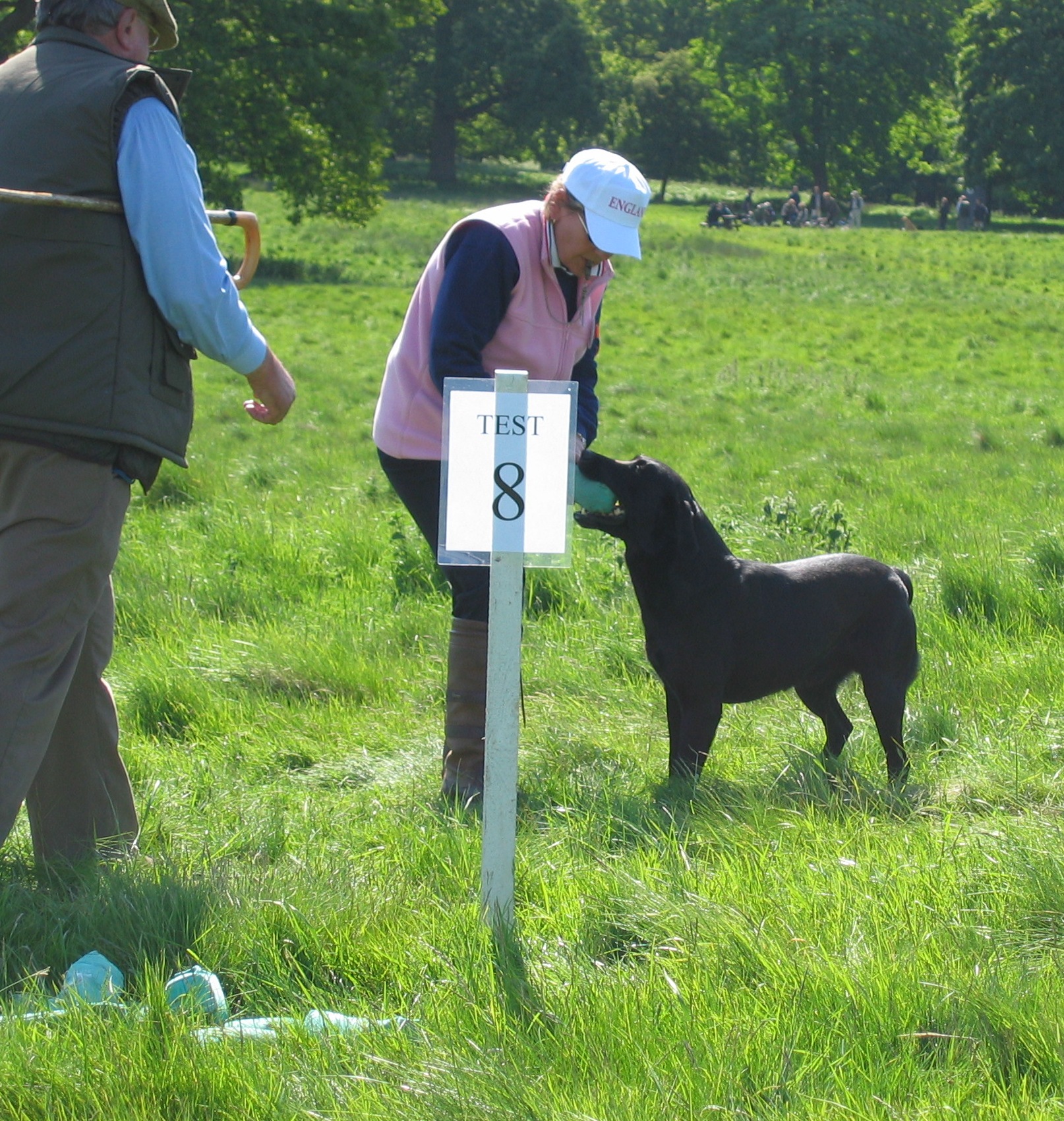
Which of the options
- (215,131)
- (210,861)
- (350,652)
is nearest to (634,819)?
(210,861)

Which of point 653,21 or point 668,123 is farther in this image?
point 653,21

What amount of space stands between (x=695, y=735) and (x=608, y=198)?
1.64m

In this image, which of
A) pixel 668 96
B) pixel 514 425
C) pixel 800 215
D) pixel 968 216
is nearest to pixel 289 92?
pixel 514 425

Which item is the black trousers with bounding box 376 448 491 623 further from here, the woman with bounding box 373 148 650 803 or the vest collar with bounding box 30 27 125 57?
the vest collar with bounding box 30 27 125 57

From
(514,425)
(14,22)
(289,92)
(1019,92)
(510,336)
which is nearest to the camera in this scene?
(514,425)

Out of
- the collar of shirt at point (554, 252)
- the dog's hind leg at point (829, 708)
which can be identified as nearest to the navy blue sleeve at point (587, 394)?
the collar of shirt at point (554, 252)

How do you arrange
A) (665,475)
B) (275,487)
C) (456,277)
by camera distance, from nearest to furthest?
(456,277) → (665,475) → (275,487)

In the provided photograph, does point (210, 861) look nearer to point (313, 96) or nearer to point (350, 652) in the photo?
point (350, 652)

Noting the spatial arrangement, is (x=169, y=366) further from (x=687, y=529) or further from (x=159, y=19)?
(x=687, y=529)

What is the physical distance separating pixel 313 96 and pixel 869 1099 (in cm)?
2771

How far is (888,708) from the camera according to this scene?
4.05m

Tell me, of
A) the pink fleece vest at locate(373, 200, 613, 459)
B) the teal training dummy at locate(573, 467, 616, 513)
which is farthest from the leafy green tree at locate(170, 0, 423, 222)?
the teal training dummy at locate(573, 467, 616, 513)

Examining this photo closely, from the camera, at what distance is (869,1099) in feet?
6.48

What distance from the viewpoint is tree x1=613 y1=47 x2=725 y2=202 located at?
64.8 m
